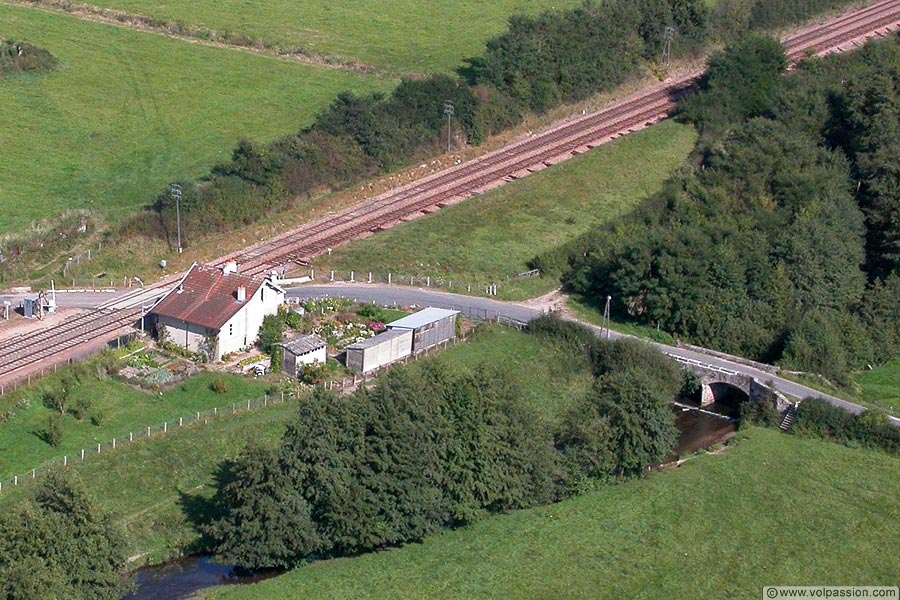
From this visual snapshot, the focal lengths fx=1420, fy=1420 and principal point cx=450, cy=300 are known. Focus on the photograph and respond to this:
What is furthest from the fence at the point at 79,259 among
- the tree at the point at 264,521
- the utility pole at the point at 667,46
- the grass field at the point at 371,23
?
the utility pole at the point at 667,46

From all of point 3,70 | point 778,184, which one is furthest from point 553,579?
point 3,70

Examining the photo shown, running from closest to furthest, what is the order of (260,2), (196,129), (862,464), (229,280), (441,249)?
(862,464) → (229,280) → (441,249) → (196,129) → (260,2)

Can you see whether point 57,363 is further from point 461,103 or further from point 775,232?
point 461,103

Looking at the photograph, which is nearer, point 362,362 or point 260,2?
point 362,362

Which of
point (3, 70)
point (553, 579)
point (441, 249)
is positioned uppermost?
point (3, 70)

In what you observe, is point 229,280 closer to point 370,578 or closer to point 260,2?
point 370,578

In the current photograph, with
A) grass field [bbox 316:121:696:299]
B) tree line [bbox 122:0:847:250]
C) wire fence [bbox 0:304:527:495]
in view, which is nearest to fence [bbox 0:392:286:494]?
wire fence [bbox 0:304:527:495]

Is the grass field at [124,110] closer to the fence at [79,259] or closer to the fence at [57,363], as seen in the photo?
the fence at [79,259]
